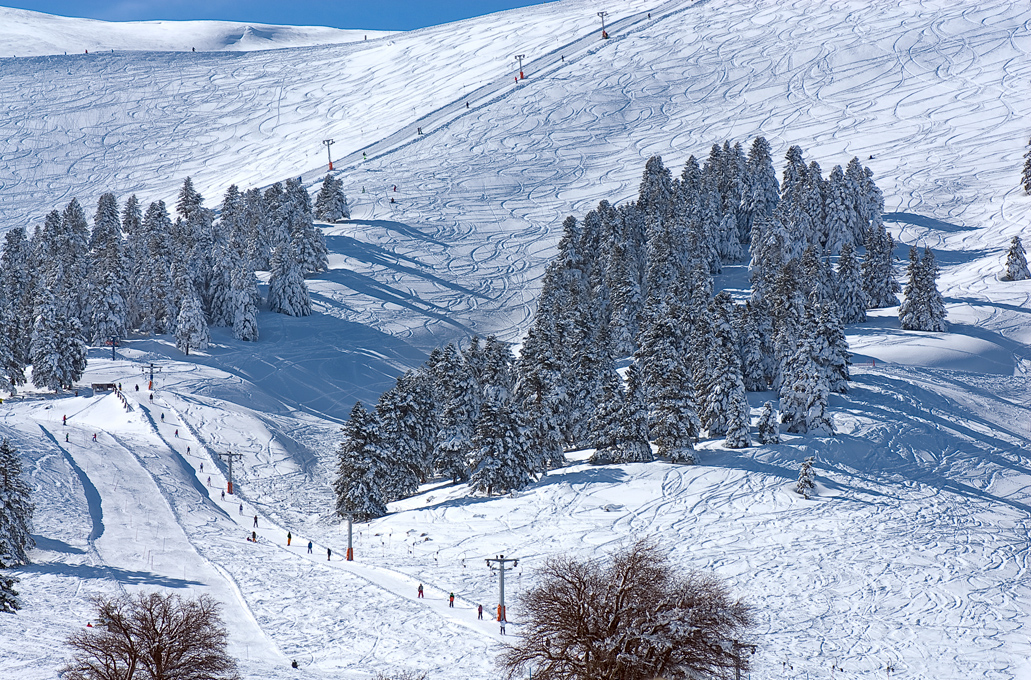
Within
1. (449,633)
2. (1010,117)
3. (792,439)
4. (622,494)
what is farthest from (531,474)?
(1010,117)

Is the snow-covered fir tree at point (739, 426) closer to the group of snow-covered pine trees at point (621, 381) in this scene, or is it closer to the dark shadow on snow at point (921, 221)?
the group of snow-covered pine trees at point (621, 381)

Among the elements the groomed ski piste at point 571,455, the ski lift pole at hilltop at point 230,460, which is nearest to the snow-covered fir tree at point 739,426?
the groomed ski piste at point 571,455

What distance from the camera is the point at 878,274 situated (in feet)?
317

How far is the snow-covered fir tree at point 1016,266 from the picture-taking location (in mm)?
98312

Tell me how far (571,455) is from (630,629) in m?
47.4

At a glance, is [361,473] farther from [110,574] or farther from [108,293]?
[108,293]

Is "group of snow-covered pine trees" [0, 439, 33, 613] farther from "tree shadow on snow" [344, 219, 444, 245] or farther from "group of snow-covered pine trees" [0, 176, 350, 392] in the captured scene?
"tree shadow on snow" [344, 219, 444, 245]

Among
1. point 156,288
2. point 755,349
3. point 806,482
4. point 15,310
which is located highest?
point 156,288

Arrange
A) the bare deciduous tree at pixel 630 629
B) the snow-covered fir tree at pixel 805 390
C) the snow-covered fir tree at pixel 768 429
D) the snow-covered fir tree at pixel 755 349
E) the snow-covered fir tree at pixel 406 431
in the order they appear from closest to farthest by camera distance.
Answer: the bare deciduous tree at pixel 630 629, the snow-covered fir tree at pixel 768 429, the snow-covered fir tree at pixel 805 390, the snow-covered fir tree at pixel 406 431, the snow-covered fir tree at pixel 755 349

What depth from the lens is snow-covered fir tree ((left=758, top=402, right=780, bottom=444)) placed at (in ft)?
216

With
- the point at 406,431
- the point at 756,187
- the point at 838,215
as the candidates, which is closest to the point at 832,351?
the point at 406,431

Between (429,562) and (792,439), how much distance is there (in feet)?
89.2

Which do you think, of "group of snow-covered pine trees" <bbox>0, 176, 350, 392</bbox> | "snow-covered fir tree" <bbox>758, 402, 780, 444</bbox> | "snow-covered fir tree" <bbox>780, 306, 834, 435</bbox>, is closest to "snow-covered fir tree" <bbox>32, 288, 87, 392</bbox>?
"group of snow-covered pine trees" <bbox>0, 176, 350, 392</bbox>

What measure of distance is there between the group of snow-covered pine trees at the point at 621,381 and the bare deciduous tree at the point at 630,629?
36.1 metres
